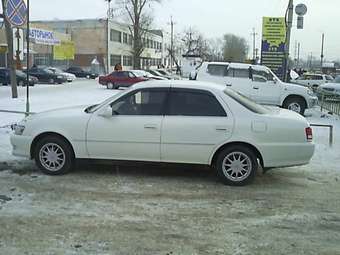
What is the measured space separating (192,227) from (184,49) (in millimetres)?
100620

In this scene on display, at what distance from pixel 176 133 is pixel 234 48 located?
101 m

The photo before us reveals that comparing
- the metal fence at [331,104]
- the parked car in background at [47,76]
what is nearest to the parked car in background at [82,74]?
the parked car in background at [47,76]

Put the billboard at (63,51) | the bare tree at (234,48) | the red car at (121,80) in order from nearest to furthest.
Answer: the red car at (121,80) < the billboard at (63,51) < the bare tree at (234,48)

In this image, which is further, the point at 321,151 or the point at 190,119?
the point at 321,151

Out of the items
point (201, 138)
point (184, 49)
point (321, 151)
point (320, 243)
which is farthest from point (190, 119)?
point (184, 49)

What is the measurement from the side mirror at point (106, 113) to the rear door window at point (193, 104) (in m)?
0.89

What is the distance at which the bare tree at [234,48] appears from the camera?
98994 mm

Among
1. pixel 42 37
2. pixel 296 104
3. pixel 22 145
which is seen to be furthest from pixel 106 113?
pixel 42 37

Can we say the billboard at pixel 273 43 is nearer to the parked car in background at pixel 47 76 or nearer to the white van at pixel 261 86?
the white van at pixel 261 86

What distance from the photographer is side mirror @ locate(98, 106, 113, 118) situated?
7228mm

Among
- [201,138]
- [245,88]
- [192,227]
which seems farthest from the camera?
[245,88]

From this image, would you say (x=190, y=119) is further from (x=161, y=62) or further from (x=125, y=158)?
(x=161, y=62)

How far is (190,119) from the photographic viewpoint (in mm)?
7090

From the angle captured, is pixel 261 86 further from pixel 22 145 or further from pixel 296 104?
pixel 22 145
